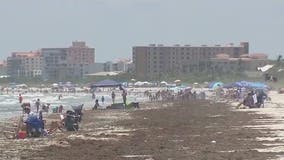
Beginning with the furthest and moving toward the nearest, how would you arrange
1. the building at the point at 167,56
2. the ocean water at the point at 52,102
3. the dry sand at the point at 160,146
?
1. the building at the point at 167,56
2. the ocean water at the point at 52,102
3. the dry sand at the point at 160,146

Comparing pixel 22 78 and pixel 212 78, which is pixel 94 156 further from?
pixel 22 78

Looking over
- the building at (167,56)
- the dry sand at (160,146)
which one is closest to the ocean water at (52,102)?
the dry sand at (160,146)

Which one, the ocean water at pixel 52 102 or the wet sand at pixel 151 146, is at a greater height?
the wet sand at pixel 151 146

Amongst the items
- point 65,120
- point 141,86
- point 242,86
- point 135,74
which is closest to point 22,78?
point 135,74

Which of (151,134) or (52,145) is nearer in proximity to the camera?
(52,145)

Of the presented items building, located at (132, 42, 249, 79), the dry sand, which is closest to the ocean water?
the dry sand

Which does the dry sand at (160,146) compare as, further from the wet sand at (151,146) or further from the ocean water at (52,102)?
the ocean water at (52,102)

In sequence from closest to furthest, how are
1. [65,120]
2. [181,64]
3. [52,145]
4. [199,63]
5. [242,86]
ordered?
[52,145], [65,120], [242,86], [199,63], [181,64]

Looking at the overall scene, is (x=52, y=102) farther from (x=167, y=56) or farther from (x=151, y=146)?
(x=167, y=56)

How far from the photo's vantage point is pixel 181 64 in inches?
6845

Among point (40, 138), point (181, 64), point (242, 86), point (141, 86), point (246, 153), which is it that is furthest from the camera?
point (181, 64)

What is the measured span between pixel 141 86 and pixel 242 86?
74771 mm

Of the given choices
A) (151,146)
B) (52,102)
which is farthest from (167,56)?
(151,146)

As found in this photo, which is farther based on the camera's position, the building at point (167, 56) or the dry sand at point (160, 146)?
the building at point (167, 56)
